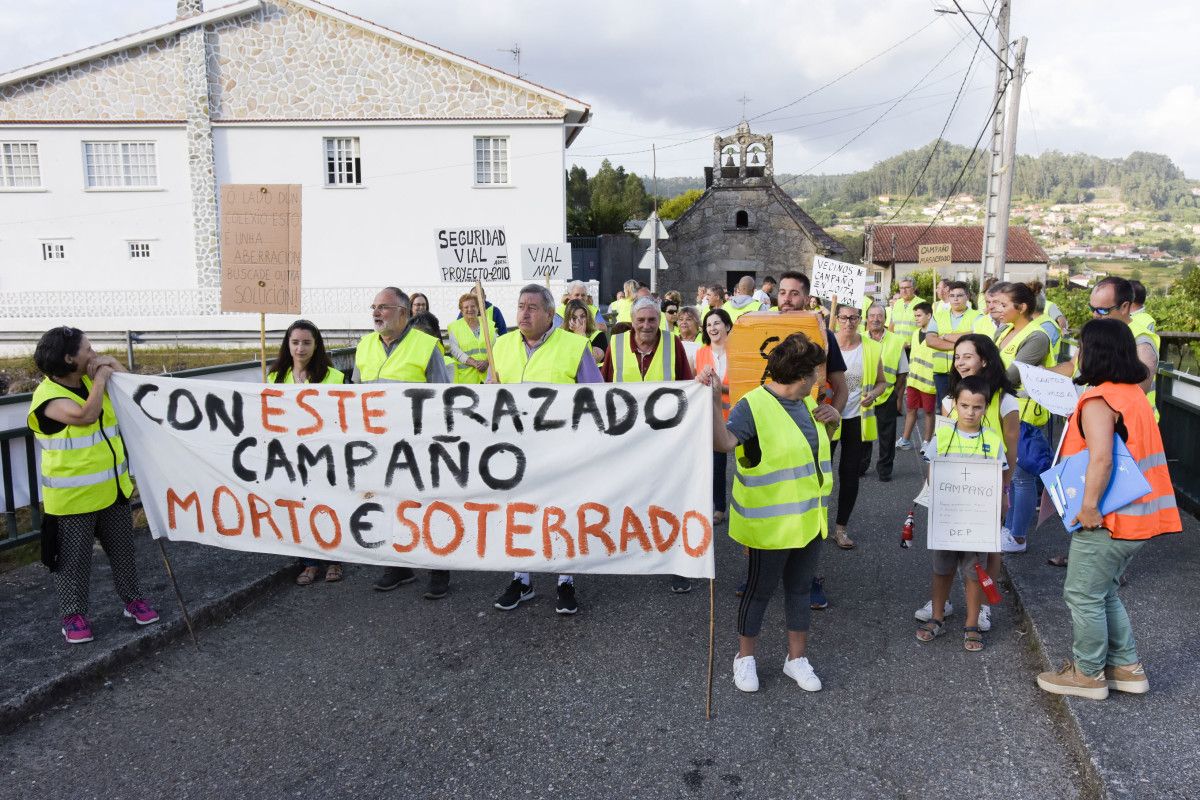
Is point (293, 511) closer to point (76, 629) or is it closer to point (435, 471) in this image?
point (435, 471)

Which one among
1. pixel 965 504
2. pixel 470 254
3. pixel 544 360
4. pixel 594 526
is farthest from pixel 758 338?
pixel 470 254

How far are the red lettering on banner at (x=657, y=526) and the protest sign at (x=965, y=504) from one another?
142cm

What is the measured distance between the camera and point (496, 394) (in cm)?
466

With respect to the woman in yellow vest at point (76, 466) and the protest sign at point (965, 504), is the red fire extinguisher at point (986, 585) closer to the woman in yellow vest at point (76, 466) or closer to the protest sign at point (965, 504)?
the protest sign at point (965, 504)

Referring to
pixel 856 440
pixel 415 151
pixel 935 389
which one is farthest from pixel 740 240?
pixel 856 440

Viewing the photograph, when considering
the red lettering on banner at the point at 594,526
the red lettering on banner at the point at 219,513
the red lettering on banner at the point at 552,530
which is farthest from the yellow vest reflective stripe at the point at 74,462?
the red lettering on banner at the point at 594,526

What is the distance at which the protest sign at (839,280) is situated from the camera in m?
8.10

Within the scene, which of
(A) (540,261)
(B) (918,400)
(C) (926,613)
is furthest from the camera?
(A) (540,261)

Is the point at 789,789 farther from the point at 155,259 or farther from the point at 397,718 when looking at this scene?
the point at 155,259

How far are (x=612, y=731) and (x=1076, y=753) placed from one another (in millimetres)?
1988

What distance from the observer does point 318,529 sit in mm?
4895

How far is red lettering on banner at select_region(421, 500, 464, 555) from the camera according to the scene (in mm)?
4723

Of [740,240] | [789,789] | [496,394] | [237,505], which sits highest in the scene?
[740,240]

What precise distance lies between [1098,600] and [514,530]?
2797 millimetres
